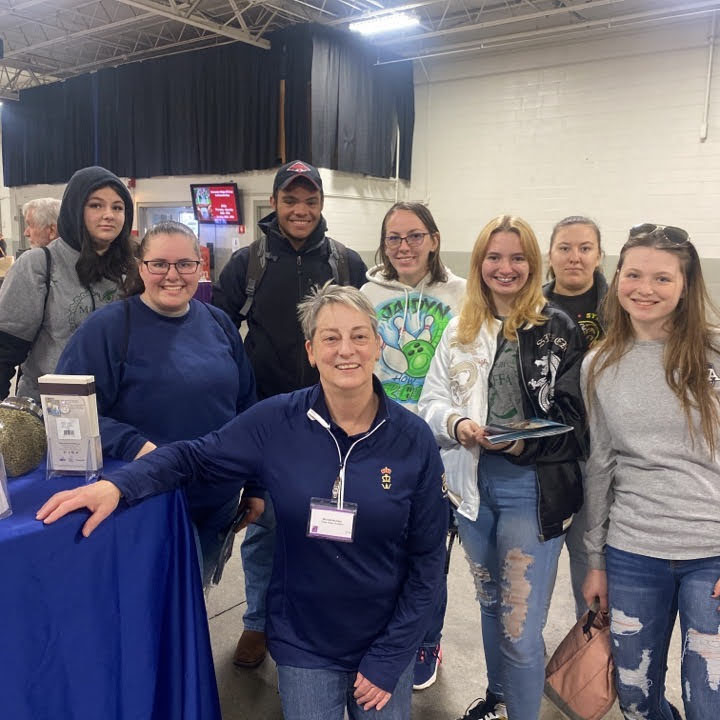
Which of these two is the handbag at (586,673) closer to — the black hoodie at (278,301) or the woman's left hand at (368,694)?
the woman's left hand at (368,694)

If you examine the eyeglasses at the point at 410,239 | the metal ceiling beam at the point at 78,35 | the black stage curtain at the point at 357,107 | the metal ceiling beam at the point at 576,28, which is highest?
the metal ceiling beam at the point at 78,35

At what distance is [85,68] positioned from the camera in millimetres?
9648

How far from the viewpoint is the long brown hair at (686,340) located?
4.51 ft

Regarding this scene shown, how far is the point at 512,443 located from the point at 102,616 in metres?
1.01

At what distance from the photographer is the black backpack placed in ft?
7.36

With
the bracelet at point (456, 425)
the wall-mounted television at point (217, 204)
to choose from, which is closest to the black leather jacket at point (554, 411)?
the bracelet at point (456, 425)

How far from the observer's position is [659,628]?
1.43 m

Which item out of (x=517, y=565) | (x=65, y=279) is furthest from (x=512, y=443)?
(x=65, y=279)

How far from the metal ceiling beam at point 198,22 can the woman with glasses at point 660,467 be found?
6.58m

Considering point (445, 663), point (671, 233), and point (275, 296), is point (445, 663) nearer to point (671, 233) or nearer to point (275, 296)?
point (275, 296)

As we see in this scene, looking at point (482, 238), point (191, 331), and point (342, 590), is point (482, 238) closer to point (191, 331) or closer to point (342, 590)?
point (191, 331)

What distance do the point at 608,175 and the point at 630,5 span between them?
1.62 metres

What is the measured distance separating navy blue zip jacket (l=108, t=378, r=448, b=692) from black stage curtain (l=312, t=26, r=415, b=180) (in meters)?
6.16

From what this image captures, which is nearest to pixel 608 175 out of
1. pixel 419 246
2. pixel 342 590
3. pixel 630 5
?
pixel 630 5
